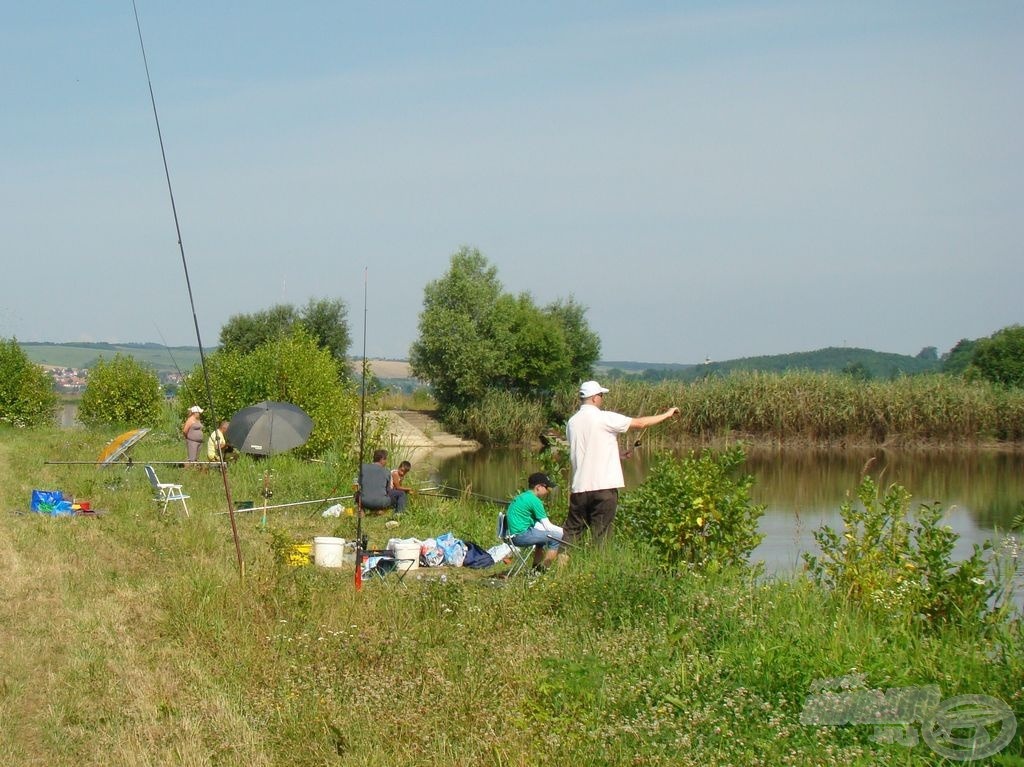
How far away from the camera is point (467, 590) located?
7.74 meters

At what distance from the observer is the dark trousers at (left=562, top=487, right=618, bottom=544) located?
9250 mm

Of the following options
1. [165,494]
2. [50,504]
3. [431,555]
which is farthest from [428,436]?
[431,555]

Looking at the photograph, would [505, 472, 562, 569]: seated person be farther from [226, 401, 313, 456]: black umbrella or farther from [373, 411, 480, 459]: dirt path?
[373, 411, 480, 459]: dirt path

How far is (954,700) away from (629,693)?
4.63 ft

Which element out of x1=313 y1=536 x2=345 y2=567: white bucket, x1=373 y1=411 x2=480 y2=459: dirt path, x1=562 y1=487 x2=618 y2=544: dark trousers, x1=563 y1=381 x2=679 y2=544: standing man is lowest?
x1=373 y1=411 x2=480 y2=459: dirt path

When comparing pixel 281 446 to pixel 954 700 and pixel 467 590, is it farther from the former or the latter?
pixel 954 700

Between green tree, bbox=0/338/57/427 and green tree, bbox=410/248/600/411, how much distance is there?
16.4m

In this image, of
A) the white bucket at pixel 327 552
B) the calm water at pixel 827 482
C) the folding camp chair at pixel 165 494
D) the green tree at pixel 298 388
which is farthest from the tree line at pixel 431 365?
the white bucket at pixel 327 552

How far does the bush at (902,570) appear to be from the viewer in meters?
6.86

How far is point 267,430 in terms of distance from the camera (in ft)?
53.1

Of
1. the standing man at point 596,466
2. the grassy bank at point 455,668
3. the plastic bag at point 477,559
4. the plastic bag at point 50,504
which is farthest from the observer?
the plastic bag at point 50,504

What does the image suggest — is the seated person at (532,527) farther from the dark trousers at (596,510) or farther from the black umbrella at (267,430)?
the black umbrella at (267,430)

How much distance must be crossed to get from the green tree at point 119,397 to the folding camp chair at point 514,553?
69.2 ft

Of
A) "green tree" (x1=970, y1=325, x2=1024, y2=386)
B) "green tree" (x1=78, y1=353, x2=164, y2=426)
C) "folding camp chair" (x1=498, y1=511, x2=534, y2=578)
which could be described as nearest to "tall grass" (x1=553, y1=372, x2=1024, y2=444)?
"green tree" (x1=970, y1=325, x2=1024, y2=386)
